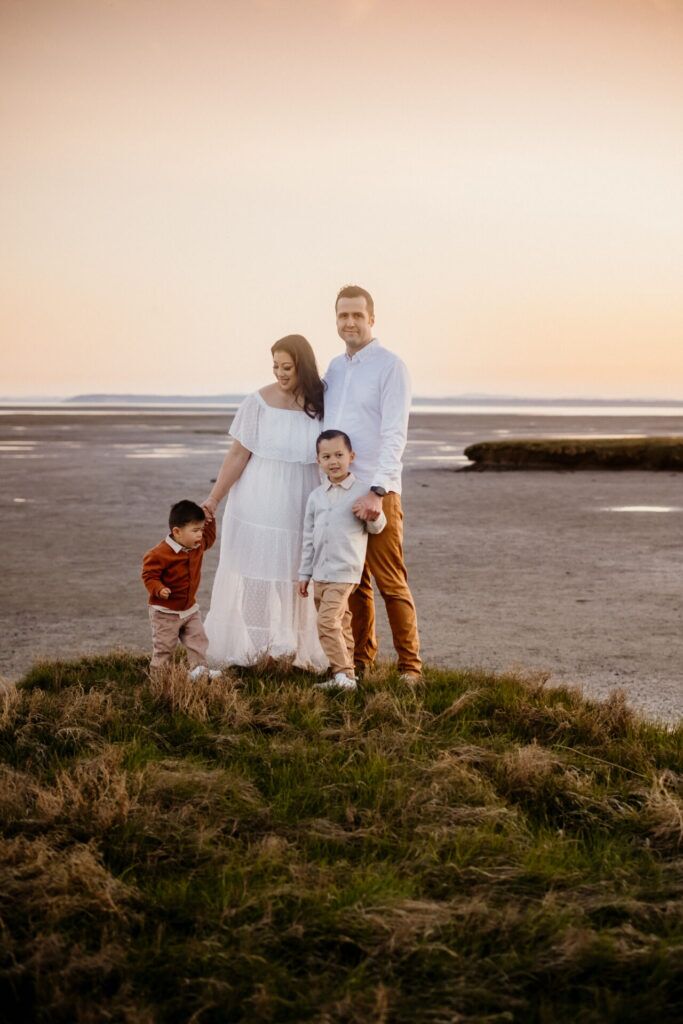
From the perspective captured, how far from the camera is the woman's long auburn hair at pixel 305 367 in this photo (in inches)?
235

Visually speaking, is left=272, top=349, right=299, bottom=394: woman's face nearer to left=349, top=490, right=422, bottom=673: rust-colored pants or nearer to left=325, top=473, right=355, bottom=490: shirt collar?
Answer: left=325, top=473, right=355, bottom=490: shirt collar

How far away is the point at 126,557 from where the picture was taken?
37.6 feet

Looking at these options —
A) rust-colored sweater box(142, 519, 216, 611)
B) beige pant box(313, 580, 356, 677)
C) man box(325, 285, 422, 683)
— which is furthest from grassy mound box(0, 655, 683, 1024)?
man box(325, 285, 422, 683)

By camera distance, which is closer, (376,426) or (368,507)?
(368,507)

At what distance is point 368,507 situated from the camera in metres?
5.61

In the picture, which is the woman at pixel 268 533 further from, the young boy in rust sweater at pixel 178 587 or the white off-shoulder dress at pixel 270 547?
the young boy in rust sweater at pixel 178 587

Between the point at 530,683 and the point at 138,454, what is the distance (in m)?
28.7

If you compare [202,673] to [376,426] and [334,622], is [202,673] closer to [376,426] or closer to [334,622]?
[334,622]

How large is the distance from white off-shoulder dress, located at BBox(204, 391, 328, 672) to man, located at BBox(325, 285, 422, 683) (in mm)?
306

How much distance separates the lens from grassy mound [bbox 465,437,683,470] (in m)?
25.7

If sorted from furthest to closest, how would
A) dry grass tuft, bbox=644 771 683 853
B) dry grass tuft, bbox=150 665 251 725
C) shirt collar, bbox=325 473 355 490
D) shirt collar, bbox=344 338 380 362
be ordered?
shirt collar, bbox=344 338 380 362 → shirt collar, bbox=325 473 355 490 → dry grass tuft, bbox=150 665 251 725 → dry grass tuft, bbox=644 771 683 853

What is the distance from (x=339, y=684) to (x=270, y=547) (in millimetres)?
1009

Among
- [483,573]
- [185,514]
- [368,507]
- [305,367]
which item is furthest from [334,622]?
[483,573]

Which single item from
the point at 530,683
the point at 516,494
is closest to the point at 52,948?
the point at 530,683
